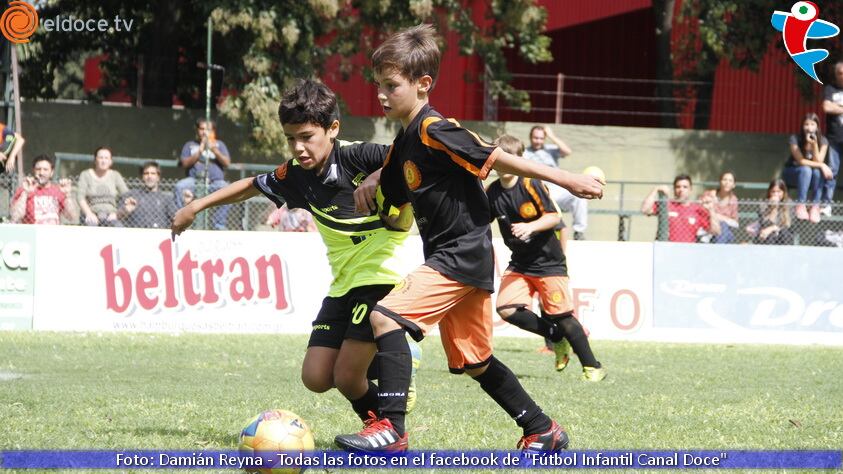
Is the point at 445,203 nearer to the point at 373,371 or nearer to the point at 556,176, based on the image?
the point at 556,176

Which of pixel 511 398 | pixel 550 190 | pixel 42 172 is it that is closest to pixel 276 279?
pixel 42 172

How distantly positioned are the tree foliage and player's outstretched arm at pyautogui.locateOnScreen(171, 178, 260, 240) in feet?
34.0

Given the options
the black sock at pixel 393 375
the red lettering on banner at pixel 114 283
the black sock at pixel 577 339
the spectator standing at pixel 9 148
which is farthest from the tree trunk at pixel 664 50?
the black sock at pixel 393 375

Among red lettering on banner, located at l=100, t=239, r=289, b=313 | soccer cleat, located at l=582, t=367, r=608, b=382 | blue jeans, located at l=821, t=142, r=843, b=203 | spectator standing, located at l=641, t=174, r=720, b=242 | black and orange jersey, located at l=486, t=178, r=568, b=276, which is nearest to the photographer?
soccer cleat, located at l=582, t=367, r=608, b=382

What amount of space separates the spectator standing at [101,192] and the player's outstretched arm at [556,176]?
9.59 metres

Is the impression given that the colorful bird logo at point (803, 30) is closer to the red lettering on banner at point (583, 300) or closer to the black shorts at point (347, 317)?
the red lettering on banner at point (583, 300)

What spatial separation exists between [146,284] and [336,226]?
756 cm

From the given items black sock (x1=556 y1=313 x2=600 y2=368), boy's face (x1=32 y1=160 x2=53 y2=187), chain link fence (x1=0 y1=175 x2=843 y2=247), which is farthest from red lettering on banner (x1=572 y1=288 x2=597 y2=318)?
boy's face (x1=32 y1=160 x2=53 y2=187)

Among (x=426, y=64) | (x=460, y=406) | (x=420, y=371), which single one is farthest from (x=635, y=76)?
(x=426, y=64)

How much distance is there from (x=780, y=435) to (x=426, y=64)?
275 centimetres

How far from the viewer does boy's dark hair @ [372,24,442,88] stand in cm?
497

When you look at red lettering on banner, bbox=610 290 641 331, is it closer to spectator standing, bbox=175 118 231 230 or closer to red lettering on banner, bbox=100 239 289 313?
red lettering on banner, bbox=100 239 289 313

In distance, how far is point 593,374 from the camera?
9109 mm

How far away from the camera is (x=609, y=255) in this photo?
13773 mm
